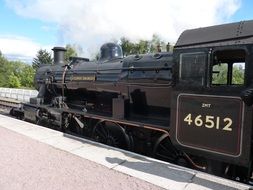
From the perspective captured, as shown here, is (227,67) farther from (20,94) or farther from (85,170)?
(20,94)

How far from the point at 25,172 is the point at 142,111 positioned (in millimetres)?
3121

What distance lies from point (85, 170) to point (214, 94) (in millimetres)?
2687

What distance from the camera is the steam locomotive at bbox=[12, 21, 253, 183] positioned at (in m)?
4.99

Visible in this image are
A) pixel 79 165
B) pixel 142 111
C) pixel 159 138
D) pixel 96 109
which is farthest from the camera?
pixel 96 109

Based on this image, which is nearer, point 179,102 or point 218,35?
point 218,35

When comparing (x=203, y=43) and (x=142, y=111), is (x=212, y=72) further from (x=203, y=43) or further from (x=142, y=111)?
(x=142, y=111)

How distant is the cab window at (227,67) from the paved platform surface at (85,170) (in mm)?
1780

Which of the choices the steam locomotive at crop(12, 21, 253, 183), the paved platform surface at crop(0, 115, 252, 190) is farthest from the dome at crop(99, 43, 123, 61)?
the paved platform surface at crop(0, 115, 252, 190)

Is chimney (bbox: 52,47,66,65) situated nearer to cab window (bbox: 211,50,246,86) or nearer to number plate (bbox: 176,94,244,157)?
number plate (bbox: 176,94,244,157)

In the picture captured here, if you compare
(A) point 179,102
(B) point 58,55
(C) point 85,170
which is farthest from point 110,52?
(C) point 85,170

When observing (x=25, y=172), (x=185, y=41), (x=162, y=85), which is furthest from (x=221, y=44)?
(x=25, y=172)

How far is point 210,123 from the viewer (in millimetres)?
5297

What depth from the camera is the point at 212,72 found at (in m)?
5.33

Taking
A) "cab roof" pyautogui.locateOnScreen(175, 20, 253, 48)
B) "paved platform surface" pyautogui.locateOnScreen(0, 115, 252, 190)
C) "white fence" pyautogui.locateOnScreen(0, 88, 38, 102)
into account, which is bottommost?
"paved platform surface" pyautogui.locateOnScreen(0, 115, 252, 190)
